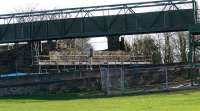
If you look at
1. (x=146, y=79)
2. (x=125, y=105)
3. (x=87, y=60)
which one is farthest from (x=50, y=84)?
(x=87, y=60)

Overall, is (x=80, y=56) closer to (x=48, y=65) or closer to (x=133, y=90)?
(x=48, y=65)

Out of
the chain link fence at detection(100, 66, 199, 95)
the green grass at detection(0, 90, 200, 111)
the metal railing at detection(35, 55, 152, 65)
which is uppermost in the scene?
the metal railing at detection(35, 55, 152, 65)

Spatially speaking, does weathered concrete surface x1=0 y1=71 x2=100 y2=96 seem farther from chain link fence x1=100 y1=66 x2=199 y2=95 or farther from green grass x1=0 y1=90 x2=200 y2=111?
green grass x1=0 y1=90 x2=200 y2=111

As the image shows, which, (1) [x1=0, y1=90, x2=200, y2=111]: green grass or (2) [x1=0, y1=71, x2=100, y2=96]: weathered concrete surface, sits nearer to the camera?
(1) [x1=0, y1=90, x2=200, y2=111]: green grass

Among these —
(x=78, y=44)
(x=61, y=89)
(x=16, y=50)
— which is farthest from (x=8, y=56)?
(x=61, y=89)

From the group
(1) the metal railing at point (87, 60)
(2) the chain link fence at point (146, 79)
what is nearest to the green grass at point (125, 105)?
(2) the chain link fence at point (146, 79)

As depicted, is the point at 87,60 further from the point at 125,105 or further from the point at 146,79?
the point at 125,105

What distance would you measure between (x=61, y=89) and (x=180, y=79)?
34.4 feet

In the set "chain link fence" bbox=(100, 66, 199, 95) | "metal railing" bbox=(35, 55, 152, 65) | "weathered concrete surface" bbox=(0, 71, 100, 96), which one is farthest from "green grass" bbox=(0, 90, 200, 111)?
"metal railing" bbox=(35, 55, 152, 65)

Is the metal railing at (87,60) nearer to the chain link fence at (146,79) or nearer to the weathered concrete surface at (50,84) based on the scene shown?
the weathered concrete surface at (50,84)

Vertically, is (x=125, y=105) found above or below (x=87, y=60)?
below

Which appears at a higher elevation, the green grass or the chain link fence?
the chain link fence

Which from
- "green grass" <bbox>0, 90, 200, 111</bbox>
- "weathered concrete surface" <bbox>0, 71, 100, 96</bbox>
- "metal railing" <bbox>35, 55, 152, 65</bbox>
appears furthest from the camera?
"metal railing" <bbox>35, 55, 152, 65</bbox>

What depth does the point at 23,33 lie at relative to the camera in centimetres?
6644
